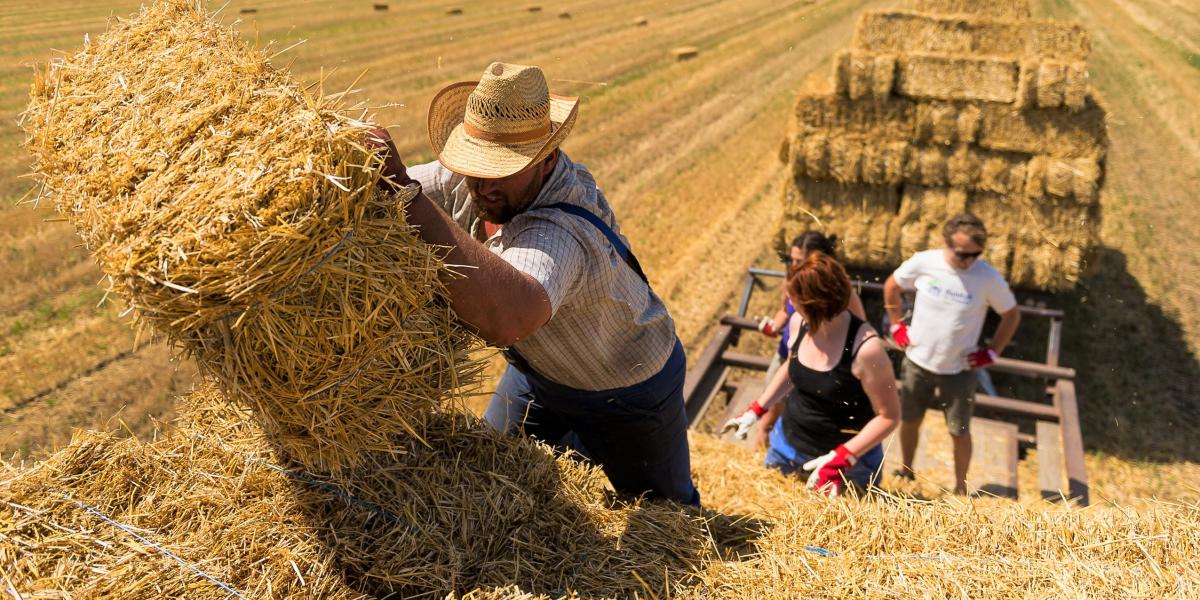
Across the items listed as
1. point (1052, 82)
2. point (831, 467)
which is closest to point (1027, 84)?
point (1052, 82)

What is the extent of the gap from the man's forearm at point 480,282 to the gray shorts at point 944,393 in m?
3.70

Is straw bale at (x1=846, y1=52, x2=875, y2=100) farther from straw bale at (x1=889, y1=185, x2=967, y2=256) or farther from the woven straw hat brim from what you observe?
the woven straw hat brim

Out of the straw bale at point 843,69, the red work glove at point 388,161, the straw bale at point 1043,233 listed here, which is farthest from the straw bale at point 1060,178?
the red work glove at point 388,161

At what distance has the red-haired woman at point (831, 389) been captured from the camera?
3.72m

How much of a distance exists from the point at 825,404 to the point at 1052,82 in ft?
14.6

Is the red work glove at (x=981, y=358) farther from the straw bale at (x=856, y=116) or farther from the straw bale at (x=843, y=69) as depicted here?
the straw bale at (x=843, y=69)

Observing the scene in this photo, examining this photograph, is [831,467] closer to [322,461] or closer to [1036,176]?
[322,461]

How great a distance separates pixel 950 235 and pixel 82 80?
4.41 m

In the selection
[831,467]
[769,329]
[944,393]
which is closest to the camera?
[831,467]

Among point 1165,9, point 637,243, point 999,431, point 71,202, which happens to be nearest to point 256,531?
point 71,202

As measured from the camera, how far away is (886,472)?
532cm

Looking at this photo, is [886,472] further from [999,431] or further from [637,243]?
[637,243]

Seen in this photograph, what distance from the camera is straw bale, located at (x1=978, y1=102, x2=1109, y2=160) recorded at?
274 inches

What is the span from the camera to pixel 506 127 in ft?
8.13
